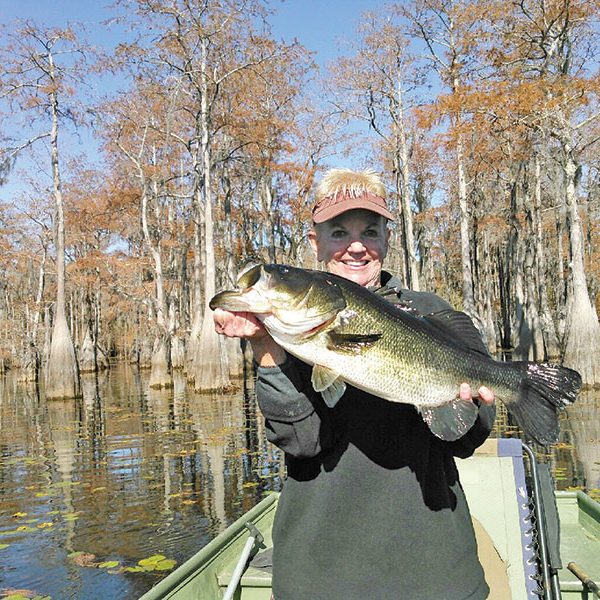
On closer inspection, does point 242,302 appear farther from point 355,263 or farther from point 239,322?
point 355,263

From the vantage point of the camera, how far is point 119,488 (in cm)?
984

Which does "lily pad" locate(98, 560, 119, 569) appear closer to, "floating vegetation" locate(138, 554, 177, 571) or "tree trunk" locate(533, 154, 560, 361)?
"floating vegetation" locate(138, 554, 177, 571)

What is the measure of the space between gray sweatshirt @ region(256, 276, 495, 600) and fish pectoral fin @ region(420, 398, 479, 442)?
143mm

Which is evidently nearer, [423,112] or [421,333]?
[421,333]

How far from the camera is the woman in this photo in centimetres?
214

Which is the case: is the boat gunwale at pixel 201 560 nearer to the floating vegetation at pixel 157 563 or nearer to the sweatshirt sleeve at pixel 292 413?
the floating vegetation at pixel 157 563

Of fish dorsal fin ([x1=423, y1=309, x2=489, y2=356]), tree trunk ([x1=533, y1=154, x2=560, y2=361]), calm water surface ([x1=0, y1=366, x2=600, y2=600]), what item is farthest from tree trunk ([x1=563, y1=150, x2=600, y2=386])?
fish dorsal fin ([x1=423, y1=309, x2=489, y2=356])

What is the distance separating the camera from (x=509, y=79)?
1989cm

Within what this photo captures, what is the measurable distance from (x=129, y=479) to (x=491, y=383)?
914cm

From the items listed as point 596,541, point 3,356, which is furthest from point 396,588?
point 3,356

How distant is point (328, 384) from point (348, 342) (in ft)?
0.58

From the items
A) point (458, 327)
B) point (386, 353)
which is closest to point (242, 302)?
point (386, 353)

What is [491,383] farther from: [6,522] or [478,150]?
[478,150]

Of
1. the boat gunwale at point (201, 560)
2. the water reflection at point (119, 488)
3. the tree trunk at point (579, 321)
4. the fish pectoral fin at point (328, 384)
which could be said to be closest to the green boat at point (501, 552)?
the boat gunwale at point (201, 560)
